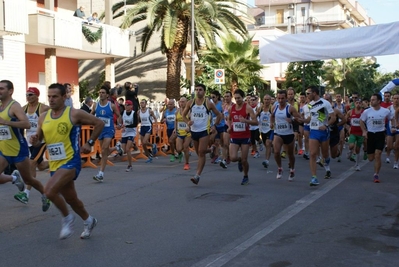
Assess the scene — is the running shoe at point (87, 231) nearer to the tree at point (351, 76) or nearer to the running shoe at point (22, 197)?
the running shoe at point (22, 197)

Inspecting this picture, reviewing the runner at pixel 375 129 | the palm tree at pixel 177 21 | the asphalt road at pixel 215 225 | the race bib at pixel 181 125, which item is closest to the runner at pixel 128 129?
the race bib at pixel 181 125

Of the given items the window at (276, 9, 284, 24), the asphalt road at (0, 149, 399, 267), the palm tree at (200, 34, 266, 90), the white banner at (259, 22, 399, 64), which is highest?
the window at (276, 9, 284, 24)

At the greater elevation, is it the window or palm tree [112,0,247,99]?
the window

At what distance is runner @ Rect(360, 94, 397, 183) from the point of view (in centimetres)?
1232

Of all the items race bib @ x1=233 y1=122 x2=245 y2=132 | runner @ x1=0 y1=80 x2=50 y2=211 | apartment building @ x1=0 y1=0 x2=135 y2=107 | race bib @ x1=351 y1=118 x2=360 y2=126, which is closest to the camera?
runner @ x1=0 y1=80 x2=50 y2=211

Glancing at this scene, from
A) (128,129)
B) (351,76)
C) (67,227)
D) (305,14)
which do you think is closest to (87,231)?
(67,227)

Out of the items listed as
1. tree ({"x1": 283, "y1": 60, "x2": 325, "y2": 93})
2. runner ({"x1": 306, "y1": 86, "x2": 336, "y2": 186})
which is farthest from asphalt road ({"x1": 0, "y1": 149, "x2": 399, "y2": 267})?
tree ({"x1": 283, "y1": 60, "x2": 325, "y2": 93})

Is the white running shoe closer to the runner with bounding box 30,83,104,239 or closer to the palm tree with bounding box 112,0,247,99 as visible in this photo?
the runner with bounding box 30,83,104,239

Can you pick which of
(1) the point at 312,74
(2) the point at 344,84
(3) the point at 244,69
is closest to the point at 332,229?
(3) the point at 244,69

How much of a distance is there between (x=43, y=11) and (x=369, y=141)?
15.9m

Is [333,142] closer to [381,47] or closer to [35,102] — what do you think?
[381,47]

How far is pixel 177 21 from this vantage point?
2816 centimetres

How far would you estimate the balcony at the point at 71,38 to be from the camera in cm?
2364

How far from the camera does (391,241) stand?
698cm
